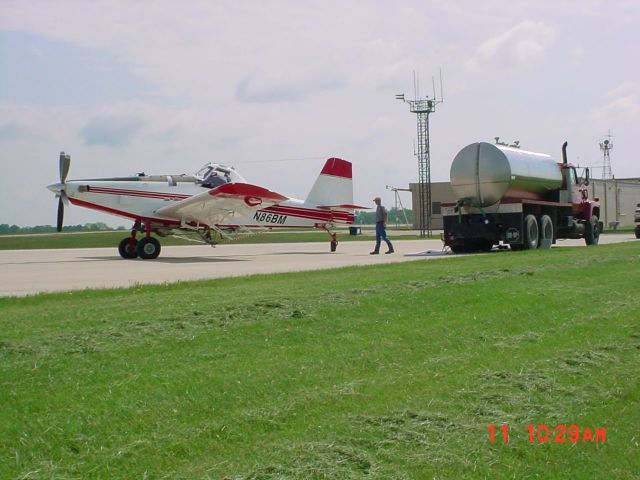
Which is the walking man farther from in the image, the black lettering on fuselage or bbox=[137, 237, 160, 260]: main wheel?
bbox=[137, 237, 160, 260]: main wheel

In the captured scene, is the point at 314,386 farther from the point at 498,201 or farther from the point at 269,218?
the point at 269,218

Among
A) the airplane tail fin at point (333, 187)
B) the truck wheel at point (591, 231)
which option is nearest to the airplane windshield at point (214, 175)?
the airplane tail fin at point (333, 187)

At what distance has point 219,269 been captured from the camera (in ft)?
62.2

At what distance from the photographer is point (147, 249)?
24.2 metres

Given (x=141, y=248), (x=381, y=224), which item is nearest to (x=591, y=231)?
(x=381, y=224)

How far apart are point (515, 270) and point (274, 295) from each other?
18.1 feet

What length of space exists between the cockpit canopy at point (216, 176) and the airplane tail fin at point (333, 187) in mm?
4381

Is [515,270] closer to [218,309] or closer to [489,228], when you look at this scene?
[218,309]

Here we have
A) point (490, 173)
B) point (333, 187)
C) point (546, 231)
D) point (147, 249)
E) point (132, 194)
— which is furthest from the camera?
point (333, 187)

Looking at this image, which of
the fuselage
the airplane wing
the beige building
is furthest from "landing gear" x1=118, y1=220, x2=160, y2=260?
the beige building

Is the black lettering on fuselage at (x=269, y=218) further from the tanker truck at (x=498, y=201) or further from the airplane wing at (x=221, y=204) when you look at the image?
the tanker truck at (x=498, y=201)

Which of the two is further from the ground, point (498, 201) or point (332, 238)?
point (498, 201)
